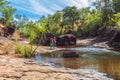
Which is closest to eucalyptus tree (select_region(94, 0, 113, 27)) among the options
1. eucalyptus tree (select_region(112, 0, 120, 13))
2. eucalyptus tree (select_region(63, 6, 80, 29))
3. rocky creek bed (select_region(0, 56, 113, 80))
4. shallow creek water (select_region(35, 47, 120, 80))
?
eucalyptus tree (select_region(112, 0, 120, 13))

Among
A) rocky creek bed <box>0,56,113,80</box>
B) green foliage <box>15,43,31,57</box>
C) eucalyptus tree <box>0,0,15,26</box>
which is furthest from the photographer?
eucalyptus tree <box>0,0,15,26</box>

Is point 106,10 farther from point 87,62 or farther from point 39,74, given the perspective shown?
point 39,74

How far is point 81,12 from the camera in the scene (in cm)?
12900

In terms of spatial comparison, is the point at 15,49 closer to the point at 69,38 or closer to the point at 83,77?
the point at 83,77

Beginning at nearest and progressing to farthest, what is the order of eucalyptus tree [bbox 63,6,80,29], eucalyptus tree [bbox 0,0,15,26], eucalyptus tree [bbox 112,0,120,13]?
eucalyptus tree [bbox 112,0,120,13] < eucalyptus tree [bbox 0,0,15,26] < eucalyptus tree [bbox 63,6,80,29]

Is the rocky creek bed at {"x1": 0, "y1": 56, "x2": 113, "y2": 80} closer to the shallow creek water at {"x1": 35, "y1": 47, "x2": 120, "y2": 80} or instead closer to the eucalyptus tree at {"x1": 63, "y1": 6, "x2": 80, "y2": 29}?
the shallow creek water at {"x1": 35, "y1": 47, "x2": 120, "y2": 80}

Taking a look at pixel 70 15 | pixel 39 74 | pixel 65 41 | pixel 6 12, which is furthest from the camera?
pixel 70 15

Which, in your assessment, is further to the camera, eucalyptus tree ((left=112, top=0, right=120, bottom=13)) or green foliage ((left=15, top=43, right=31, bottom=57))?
eucalyptus tree ((left=112, top=0, right=120, bottom=13))

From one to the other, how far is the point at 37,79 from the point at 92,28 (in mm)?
93122

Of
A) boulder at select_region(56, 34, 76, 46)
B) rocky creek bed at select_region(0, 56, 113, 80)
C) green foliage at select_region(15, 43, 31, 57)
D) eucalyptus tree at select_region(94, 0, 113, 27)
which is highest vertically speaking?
eucalyptus tree at select_region(94, 0, 113, 27)

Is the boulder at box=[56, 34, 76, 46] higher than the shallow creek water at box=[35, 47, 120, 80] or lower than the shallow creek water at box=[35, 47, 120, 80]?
higher

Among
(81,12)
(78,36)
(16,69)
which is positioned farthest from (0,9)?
(16,69)

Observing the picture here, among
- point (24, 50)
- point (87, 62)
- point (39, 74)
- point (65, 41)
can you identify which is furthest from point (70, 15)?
point (39, 74)

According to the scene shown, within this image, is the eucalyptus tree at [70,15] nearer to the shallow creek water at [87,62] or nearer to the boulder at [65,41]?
the boulder at [65,41]
